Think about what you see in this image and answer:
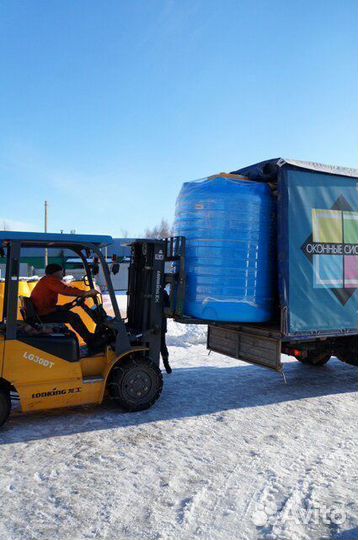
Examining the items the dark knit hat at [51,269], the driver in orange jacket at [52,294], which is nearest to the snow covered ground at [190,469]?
the driver in orange jacket at [52,294]

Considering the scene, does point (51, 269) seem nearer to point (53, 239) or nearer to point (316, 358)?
point (53, 239)

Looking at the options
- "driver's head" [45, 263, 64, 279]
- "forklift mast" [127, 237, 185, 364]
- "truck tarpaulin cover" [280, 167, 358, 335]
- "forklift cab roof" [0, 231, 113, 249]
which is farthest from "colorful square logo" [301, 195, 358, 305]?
"driver's head" [45, 263, 64, 279]

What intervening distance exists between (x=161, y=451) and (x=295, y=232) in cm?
329

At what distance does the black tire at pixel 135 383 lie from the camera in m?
5.38

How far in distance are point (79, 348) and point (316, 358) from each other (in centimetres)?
444

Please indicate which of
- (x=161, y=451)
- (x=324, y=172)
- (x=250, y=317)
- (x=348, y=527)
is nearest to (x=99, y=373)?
(x=161, y=451)

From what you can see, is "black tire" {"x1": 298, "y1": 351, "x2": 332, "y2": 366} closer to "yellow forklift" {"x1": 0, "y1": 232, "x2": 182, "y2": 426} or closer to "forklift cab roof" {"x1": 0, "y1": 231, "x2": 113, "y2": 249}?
"yellow forklift" {"x1": 0, "y1": 232, "x2": 182, "y2": 426}

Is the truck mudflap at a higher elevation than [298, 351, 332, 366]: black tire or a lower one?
higher

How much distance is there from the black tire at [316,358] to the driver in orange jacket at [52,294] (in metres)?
3.87

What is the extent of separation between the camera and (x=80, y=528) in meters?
3.03

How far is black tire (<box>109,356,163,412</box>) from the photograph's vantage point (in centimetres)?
538

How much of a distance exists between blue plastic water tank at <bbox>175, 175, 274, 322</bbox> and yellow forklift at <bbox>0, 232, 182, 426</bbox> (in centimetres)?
46

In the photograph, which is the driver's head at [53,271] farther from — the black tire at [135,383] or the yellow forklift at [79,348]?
the black tire at [135,383]

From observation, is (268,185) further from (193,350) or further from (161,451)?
(193,350)
